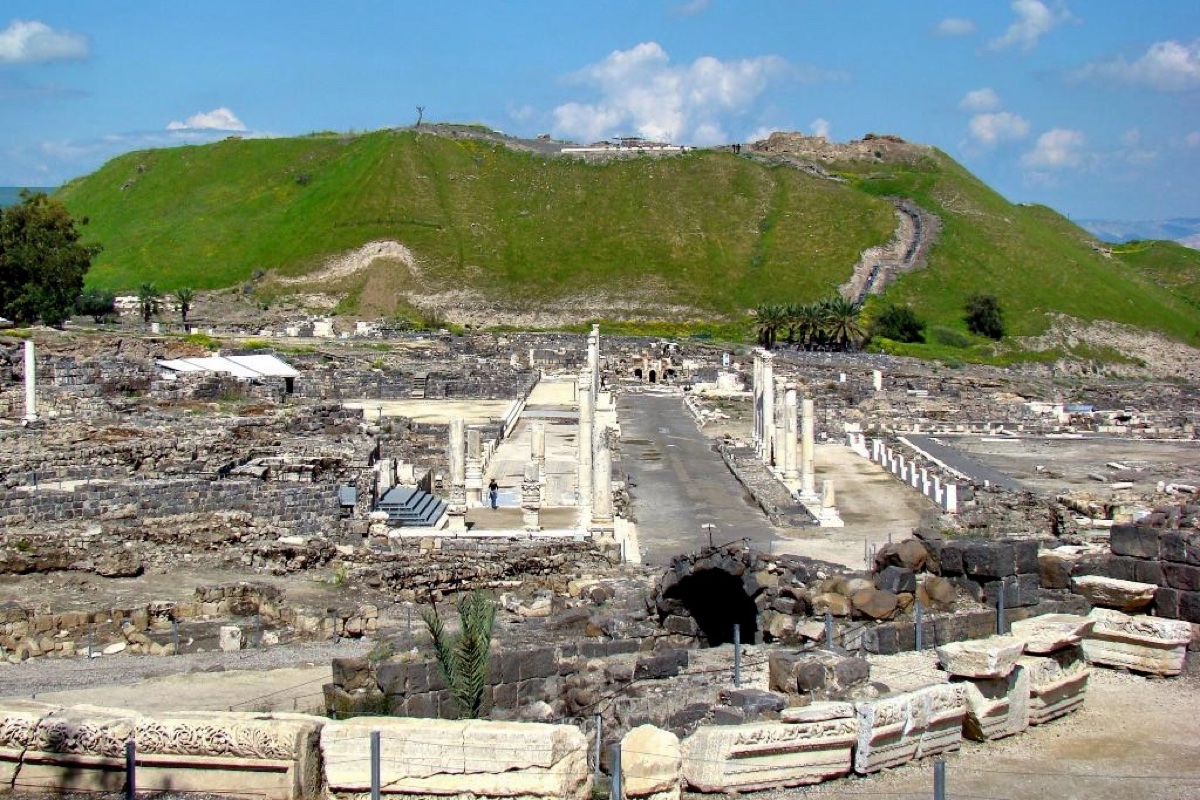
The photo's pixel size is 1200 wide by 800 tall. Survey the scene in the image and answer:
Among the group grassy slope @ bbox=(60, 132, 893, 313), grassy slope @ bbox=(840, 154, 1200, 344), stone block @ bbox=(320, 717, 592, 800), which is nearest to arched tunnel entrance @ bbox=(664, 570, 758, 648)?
stone block @ bbox=(320, 717, 592, 800)

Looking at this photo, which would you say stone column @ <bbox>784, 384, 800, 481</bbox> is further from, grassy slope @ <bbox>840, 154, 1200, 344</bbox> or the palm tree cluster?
grassy slope @ <bbox>840, 154, 1200, 344</bbox>

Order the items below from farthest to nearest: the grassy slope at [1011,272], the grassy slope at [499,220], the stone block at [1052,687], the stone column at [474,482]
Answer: the grassy slope at [499,220], the grassy slope at [1011,272], the stone column at [474,482], the stone block at [1052,687]

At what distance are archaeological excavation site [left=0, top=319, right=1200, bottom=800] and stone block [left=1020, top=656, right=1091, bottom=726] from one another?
42 millimetres

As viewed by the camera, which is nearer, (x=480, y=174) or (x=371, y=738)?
(x=371, y=738)

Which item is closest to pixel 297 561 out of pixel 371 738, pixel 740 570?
pixel 740 570

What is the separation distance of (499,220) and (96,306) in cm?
4356

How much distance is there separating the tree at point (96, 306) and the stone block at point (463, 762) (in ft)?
255

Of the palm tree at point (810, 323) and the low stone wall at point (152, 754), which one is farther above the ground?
the palm tree at point (810, 323)

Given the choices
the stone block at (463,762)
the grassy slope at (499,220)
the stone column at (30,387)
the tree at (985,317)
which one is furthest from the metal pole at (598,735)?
the grassy slope at (499,220)

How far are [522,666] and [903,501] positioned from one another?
24893mm

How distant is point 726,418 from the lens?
57531mm

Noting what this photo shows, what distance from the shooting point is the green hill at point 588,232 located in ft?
356

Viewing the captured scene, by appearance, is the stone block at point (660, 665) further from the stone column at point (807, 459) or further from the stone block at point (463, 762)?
the stone column at point (807, 459)

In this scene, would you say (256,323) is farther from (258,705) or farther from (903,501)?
(258,705)
